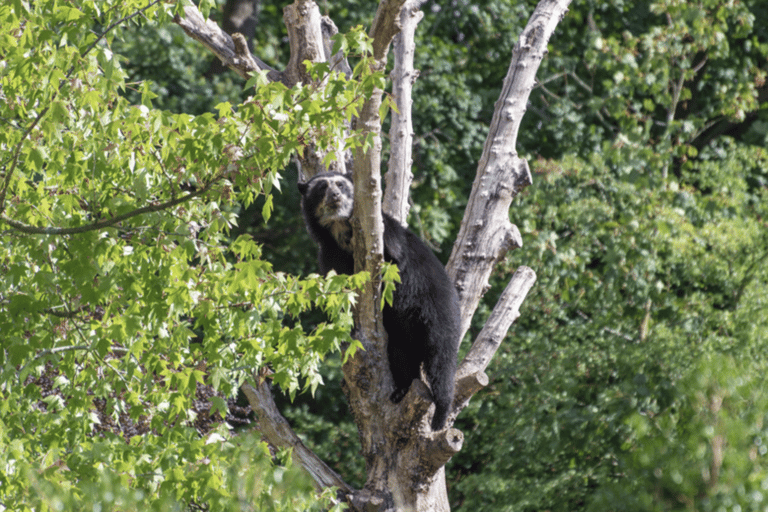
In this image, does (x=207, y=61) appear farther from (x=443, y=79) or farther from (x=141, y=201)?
(x=141, y=201)

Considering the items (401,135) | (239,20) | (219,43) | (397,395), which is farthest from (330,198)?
(239,20)

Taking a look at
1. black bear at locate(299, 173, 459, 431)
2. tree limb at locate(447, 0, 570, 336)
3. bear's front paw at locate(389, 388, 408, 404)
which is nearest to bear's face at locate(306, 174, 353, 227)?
black bear at locate(299, 173, 459, 431)

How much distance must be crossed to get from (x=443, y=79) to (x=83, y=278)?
22.7ft

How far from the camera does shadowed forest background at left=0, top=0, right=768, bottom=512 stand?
4.57 ft

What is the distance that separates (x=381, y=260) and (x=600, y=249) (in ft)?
12.2

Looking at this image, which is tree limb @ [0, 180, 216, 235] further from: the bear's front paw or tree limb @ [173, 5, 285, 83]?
tree limb @ [173, 5, 285, 83]

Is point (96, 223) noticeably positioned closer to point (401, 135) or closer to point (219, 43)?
point (219, 43)

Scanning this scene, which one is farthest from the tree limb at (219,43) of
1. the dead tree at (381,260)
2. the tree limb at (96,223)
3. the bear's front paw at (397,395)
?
the bear's front paw at (397,395)

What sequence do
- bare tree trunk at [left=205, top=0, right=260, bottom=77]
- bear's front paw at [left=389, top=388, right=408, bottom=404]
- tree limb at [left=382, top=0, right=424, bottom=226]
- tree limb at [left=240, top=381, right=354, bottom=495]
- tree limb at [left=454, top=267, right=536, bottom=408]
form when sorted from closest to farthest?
1. bear's front paw at [left=389, top=388, right=408, bottom=404]
2. tree limb at [left=454, top=267, right=536, bottom=408]
3. tree limb at [left=240, top=381, right=354, bottom=495]
4. tree limb at [left=382, top=0, right=424, bottom=226]
5. bare tree trunk at [left=205, top=0, right=260, bottom=77]

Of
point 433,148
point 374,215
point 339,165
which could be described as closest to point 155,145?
point 374,215

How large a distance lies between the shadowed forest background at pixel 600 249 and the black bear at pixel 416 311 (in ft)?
2.35

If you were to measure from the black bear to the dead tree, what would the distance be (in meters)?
0.12

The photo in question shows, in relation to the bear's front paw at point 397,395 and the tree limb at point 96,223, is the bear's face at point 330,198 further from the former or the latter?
the tree limb at point 96,223

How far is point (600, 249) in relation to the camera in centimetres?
640
